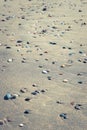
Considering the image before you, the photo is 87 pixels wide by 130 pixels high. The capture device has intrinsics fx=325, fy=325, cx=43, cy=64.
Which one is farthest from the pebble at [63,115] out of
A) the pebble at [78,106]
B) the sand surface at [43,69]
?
the pebble at [78,106]

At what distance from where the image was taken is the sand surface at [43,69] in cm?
480

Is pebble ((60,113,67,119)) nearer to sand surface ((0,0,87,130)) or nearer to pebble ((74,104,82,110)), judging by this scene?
sand surface ((0,0,87,130))

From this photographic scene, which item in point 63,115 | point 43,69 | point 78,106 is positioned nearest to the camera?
point 63,115

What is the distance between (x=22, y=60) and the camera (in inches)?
263

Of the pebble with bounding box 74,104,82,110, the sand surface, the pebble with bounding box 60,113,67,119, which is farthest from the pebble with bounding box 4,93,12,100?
the pebble with bounding box 74,104,82,110

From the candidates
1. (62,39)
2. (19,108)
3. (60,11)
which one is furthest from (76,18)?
(19,108)

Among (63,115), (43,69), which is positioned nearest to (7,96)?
(63,115)

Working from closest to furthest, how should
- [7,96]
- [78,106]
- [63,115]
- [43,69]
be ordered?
[63,115] < [78,106] < [7,96] < [43,69]

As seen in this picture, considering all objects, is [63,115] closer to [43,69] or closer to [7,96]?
[7,96]

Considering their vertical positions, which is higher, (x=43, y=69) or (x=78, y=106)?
(x=43, y=69)

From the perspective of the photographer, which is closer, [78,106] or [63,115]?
[63,115]

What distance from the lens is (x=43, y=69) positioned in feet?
20.8

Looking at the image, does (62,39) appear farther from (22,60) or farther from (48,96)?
(48,96)

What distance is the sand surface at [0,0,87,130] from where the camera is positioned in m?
4.80
